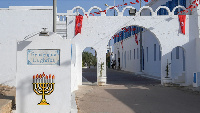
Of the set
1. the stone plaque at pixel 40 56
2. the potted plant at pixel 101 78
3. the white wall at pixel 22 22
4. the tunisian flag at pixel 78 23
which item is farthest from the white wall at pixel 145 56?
the stone plaque at pixel 40 56

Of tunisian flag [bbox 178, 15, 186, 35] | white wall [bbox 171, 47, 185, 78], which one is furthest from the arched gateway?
white wall [bbox 171, 47, 185, 78]

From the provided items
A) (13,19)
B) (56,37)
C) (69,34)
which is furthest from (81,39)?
(56,37)

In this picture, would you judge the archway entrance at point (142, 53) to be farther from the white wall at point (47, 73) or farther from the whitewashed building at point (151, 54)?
the white wall at point (47, 73)

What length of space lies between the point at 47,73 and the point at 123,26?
403 inches

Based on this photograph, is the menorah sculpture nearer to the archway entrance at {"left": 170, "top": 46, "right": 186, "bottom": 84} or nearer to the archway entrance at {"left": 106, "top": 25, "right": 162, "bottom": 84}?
the archway entrance at {"left": 106, "top": 25, "right": 162, "bottom": 84}

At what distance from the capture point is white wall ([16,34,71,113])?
8.19 metres

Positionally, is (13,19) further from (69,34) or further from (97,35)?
(97,35)

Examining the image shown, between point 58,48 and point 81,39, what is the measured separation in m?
9.38

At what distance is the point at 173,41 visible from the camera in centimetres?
1802

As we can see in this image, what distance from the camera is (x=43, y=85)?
322 inches

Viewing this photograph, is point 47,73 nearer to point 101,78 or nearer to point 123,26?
point 101,78

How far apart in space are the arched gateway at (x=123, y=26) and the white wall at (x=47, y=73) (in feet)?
30.1

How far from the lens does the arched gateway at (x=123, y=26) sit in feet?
57.8

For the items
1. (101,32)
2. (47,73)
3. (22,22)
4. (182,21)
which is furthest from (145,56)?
(47,73)
